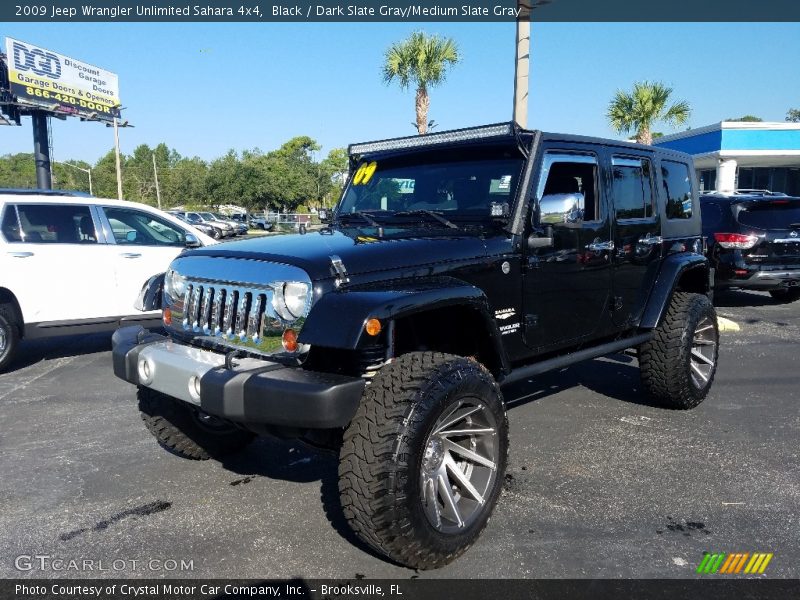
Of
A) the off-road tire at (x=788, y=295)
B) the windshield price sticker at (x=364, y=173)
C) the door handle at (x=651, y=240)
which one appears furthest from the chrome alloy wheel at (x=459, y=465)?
the off-road tire at (x=788, y=295)

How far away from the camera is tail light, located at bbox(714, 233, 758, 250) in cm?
962

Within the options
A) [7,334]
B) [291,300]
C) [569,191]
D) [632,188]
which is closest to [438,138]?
[569,191]

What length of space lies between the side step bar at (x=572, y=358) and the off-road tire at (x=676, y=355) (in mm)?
152

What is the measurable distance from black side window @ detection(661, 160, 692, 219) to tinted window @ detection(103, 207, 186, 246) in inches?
215

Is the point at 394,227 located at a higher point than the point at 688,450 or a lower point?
higher

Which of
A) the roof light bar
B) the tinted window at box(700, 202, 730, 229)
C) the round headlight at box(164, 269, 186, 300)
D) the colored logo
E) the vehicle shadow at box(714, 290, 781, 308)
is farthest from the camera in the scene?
the vehicle shadow at box(714, 290, 781, 308)

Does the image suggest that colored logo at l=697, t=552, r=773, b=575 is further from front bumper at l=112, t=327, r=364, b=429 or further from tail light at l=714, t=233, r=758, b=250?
tail light at l=714, t=233, r=758, b=250

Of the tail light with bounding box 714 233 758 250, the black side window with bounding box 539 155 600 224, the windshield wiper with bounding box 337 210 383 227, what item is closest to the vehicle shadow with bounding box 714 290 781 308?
the tail light with bounding box 714 233 758 250

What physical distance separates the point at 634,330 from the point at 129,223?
5683 mm

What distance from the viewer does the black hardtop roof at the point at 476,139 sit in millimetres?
3768

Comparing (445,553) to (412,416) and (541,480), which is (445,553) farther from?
(541,480)

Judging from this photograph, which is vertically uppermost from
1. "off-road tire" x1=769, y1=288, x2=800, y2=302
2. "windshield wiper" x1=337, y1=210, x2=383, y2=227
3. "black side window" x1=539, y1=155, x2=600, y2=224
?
"black side window" x1=539, y1=155, x2=600, y2=224

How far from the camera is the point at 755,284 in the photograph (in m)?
9.71

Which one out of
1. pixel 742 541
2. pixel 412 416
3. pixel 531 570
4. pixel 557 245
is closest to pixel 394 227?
pixel 557 245
